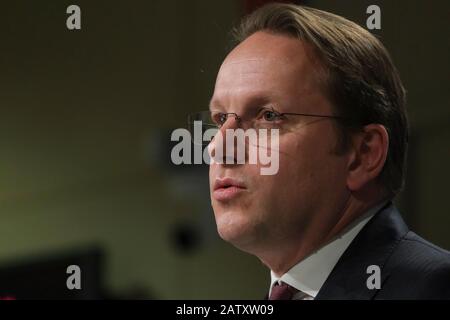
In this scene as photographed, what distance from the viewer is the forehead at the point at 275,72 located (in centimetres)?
123

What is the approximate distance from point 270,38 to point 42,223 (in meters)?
0.66

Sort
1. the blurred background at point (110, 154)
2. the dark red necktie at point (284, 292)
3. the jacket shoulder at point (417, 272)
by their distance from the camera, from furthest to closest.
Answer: the blurred background at point (110, 154) → the dark red necktie at point (284, 292) → the jacket shoulder at point (417, 272)

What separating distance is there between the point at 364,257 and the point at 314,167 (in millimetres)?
177

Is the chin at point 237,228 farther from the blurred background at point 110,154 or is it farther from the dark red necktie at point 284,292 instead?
the blurred background at point 110,154

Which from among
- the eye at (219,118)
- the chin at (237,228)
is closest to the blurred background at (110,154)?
the eye at (219,118)

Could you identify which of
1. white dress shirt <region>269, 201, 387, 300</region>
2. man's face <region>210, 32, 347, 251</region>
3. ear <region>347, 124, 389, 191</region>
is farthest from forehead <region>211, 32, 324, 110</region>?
white dress shirt <region>269, 201, 387, 300</region>

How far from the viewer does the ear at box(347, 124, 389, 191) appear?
1.25 meters

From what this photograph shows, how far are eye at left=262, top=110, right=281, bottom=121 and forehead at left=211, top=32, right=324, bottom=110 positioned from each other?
2 centimetres

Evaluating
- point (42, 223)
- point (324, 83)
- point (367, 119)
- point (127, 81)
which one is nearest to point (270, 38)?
point (324, 83)

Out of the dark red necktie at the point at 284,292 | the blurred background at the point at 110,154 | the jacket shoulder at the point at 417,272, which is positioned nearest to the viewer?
the jacket shoulder at the point at 417,272

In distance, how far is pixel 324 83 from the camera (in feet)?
4.09

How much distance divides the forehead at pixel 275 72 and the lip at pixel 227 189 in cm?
14

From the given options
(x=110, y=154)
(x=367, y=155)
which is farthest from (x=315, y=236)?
(x=110, y=154)

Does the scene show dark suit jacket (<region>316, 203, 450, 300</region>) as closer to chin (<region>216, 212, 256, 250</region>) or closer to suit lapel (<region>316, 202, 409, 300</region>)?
suit lapel (<region>316, 202, 409, 300</region>)
